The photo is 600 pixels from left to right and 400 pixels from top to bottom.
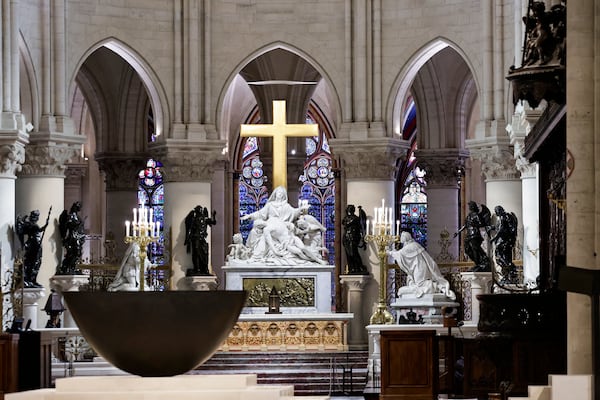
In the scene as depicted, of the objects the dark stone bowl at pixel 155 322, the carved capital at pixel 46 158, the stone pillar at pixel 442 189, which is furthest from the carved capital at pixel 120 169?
the dark stone bowl at pixel 155 322

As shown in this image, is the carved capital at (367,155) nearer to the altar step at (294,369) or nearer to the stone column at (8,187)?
the altar step at (294,369)

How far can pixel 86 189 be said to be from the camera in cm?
4394

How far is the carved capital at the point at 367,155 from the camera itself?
33.3 metres

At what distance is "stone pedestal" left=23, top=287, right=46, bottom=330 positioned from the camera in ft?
98.8

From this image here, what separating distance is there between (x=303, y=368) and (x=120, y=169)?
1212 cm

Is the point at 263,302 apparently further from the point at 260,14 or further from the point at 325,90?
the point at 325,90

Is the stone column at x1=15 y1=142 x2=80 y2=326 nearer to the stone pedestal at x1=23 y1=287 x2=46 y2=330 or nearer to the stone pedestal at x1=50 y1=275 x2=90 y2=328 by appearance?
the stone pedestal at x1=50 y1=275 x2=90 y2=328

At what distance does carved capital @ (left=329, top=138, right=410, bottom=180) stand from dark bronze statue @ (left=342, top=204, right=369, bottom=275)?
4.10 feet

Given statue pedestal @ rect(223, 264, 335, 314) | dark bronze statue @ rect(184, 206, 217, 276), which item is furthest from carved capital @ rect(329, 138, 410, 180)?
dark bronze statue @ rect(184, 206, 217, 276)

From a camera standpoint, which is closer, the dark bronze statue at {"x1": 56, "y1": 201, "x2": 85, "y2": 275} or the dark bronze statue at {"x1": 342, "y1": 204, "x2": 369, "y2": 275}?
the dark bronze statue at {"x1": 56, "y1": 201, "x2": 85, "y2": 275}

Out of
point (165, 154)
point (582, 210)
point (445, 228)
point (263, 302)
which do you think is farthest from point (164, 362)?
point (445, 228)

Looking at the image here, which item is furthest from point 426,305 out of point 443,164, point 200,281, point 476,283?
point 443,164

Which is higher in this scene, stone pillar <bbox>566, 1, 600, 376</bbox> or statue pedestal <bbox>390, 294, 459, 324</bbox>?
stone pillar <bbox>566, 1, 600, 376</bbox>

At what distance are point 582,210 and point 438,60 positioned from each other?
23.8 m
